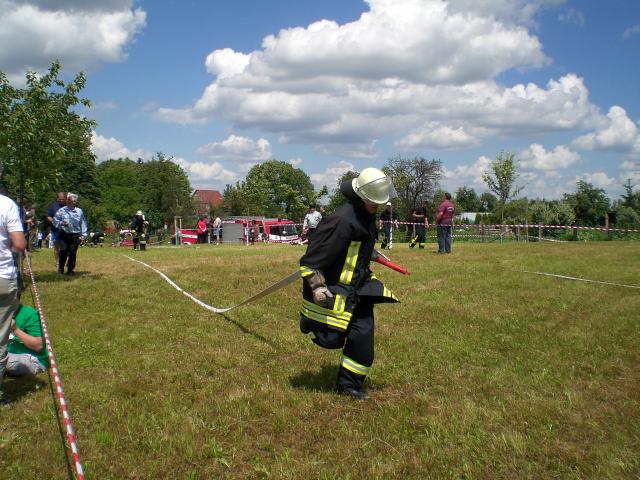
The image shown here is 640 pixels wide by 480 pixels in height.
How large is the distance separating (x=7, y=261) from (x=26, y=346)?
1384 mm

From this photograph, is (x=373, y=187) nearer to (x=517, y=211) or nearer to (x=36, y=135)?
(x=36, y=135)

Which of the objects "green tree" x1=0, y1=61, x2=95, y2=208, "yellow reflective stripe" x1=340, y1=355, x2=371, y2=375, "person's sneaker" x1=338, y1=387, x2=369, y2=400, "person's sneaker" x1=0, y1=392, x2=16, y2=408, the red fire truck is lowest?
"person's sneaker" x1=0, y1=392, x2=16, y2=408

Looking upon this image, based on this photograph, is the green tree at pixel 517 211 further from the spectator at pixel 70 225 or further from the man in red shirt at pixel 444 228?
the spectator at pixel 70 225

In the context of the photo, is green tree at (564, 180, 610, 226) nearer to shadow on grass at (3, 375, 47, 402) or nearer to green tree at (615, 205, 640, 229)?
green tree at (615, 205, 640, 229)

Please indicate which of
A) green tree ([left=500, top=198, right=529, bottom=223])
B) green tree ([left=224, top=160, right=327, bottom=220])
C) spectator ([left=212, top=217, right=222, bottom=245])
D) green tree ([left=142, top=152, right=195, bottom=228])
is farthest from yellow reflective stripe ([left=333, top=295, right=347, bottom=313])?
green tree ([left=224, top=160, right=327, bottom=220])

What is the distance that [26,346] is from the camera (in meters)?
5.76

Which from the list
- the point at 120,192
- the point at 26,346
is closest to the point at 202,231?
the point at 26,346

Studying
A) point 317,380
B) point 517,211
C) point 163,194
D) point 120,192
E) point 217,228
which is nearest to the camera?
point 317,380

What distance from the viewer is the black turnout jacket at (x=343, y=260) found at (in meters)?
4.66

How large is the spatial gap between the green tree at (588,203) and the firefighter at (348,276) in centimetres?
4328

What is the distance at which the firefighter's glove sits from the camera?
4.60 m

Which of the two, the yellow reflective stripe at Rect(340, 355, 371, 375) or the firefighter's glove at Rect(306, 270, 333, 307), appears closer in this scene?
the firefighter's glove at Rect(306, 270, 333, 307)

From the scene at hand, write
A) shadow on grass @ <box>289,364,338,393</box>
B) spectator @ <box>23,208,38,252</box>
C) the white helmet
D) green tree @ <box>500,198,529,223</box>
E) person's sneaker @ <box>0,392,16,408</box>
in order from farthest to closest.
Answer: green tree @ <box>500,198,529,223</box> < spectator @ <box>23,208,38,252</box> < shadow on grass @ <box>289,364,338,393</box> < person's sneaker @ <box>0,392,16,408</box> < the white helmet

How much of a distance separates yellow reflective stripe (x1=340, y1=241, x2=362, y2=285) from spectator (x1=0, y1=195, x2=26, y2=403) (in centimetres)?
297
